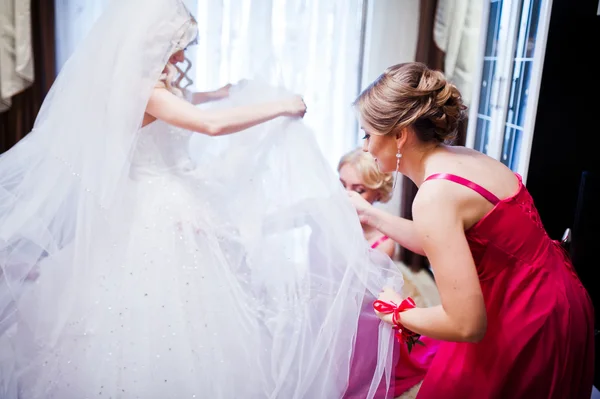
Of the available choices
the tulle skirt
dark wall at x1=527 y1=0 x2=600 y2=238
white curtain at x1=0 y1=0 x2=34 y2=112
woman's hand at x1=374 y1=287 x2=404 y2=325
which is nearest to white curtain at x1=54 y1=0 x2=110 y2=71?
white curtain at x1=0 y1=0 x2=34 y2=112

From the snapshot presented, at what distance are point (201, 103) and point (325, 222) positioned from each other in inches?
20.0

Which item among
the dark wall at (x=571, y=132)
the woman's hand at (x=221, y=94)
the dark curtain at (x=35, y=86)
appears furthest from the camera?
the dark curtain at (x=35, y=86)

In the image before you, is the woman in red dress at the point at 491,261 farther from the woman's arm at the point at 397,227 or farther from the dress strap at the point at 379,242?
the dress strap at the point at 379,242

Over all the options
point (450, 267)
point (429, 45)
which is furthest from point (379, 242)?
point (429, 45)

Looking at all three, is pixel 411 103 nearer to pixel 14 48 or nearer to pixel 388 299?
pixel 388 299

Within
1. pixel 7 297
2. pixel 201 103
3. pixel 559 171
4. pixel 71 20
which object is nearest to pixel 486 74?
pixel 559 171

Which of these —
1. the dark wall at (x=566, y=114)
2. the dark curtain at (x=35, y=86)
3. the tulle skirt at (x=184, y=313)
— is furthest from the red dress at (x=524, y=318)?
the dark curtain at (x=35, y=86)

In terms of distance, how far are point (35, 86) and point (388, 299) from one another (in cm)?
235

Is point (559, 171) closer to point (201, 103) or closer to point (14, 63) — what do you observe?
point (201, 103)

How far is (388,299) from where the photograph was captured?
129cm

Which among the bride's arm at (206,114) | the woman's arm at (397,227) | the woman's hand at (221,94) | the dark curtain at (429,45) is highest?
the dark curtain at (429,45)

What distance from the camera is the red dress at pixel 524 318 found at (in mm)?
1205

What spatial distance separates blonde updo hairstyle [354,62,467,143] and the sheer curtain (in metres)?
1.39

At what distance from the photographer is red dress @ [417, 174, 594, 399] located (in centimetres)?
121
